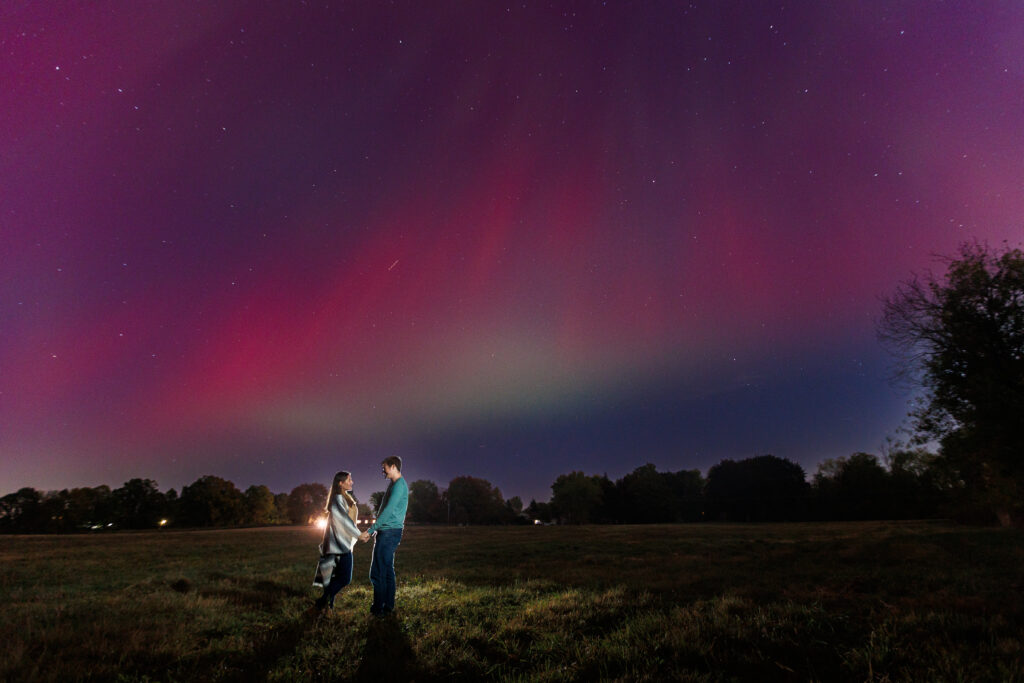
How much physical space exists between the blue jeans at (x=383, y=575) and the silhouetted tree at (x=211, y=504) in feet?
360

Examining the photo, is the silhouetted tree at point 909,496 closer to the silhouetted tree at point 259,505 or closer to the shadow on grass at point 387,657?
the shadow on grass at point 387,657

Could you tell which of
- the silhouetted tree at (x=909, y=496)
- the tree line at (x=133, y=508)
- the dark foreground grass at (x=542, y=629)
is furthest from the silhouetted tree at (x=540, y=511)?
the dark foreground grass at (x=542, y=629)

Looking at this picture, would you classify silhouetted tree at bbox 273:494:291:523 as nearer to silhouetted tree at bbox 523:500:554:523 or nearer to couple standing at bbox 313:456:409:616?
silhouetted tree at bbox 523:500:554:523

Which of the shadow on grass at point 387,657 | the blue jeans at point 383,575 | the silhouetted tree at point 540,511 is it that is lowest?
the silhouetted tree at point 540,511

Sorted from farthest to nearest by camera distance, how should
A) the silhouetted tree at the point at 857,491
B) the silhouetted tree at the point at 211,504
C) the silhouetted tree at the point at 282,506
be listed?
the silhouetted tree at the point at 282,506
the silhouetted tree at the point at 211,504
the silhouetted tree at the point at 857,491

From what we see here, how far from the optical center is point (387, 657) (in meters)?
5.29

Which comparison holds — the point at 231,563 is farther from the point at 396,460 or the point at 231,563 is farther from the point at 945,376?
the point at 945,376

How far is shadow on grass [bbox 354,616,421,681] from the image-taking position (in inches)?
189

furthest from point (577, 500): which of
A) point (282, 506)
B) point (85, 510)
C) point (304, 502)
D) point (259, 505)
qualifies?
point (85, 510)

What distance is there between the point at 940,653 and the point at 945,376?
1898 centimetres

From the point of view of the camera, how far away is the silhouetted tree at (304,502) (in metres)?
126

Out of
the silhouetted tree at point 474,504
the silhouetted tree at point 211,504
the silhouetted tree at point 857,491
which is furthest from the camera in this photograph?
the silhouetted tree at point 474,504

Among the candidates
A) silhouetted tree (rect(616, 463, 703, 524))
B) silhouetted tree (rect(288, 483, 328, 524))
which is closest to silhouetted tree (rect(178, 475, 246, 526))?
silhouetted tree (rect(288, 483, 328, 524))

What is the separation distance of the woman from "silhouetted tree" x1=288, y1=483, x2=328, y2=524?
433ft
